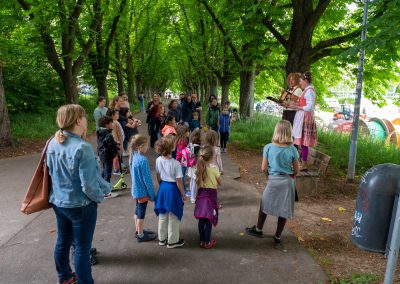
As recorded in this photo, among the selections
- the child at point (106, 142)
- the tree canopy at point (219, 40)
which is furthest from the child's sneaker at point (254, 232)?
the child at point (106, 142)

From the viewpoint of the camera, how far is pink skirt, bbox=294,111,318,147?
6383mm

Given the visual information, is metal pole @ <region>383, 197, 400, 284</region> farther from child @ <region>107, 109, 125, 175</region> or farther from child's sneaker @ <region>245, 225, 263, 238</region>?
child @ <region>107, 109, 125, 175</region>

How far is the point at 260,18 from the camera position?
8.72m

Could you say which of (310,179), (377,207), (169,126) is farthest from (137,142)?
(310,179)

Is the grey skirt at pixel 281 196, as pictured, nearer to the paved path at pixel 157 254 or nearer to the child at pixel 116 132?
the paved path at pixel 157 254

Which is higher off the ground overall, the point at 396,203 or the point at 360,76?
the point at 360,76

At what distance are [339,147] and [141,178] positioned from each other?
308 inches

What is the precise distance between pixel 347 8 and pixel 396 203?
38.7 ft

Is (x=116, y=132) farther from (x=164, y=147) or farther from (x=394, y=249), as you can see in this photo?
(x=394, y=249)

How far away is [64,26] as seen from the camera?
42.2 ft

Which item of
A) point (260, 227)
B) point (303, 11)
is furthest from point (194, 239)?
point (303, 11)

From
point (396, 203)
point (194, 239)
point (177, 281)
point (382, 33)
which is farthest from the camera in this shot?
point (194, 239)

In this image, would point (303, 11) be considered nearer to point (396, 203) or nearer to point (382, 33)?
point (382, 33)

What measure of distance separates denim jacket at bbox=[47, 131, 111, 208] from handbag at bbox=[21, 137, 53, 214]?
100 millimetres
